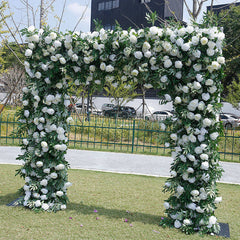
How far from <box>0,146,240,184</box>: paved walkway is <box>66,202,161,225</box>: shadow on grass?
292 cm

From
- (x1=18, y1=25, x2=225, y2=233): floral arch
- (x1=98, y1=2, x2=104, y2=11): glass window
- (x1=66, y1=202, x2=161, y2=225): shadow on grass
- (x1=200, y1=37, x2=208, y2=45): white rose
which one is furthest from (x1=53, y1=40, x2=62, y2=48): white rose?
(x1=98, y1=2, x2=104, y2=11): glass window

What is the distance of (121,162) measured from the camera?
372 inches

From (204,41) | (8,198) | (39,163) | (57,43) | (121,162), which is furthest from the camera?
(121,162)

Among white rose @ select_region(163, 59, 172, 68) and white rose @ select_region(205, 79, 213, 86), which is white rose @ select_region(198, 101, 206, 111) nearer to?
white rose @ select_region(205, 79, 213, 86)

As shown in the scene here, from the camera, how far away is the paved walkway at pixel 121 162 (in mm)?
8383

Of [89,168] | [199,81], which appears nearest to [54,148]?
[199,81]

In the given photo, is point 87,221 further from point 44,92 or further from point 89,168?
point 89,168

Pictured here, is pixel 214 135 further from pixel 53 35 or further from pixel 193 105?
pixel 53 35

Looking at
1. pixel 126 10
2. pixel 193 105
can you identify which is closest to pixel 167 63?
pixel 193 105

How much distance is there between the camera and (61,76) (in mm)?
5055

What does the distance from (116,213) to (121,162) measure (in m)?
4.33

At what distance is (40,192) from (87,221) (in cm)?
101

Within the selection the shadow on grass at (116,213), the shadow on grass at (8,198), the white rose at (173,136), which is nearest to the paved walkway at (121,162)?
the shadow on grass at (8,198)

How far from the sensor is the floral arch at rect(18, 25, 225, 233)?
4355mm
